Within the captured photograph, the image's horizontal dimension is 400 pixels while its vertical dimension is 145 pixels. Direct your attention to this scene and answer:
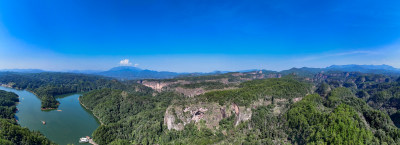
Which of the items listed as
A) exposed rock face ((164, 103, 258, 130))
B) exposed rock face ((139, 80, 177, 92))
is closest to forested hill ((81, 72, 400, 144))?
exposed rock face ((164, 103, 258, 130))

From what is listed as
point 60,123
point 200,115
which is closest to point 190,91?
point 200,115

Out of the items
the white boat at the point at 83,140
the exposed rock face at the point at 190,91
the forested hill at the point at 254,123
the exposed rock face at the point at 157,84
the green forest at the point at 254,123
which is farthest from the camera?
the exposed rock face at the point at 157,84

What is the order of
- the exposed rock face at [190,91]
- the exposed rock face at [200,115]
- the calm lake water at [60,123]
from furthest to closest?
1. the exposed rock face at [190,91]
2. the calm lake water at [60,123]
3. the exposed rock face at [200,115]

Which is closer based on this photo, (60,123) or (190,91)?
(60,123)

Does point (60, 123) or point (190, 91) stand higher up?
point (190, 91)

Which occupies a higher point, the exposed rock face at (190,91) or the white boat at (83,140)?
the exposed rock face at (190,91)

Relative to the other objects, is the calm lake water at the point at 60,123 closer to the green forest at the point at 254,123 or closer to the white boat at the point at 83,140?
the white boat at the point at 83,140

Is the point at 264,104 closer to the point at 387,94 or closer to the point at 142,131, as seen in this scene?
the point at 142,131

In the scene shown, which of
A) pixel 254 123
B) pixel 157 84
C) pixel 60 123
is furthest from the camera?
pixel 157 84

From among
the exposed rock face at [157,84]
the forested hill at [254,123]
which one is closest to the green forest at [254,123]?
the forested hill at [254,123]

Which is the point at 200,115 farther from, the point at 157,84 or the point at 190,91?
the point at 157,84

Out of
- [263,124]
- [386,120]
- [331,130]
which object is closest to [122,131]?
[263,124]
